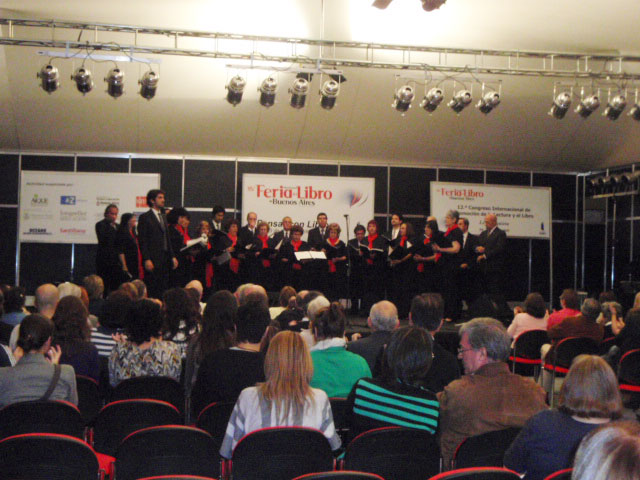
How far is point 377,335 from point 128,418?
1.87 m

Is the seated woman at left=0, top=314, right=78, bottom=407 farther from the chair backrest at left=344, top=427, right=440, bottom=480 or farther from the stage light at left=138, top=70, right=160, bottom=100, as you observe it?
the stage light at left=138, top=70, right=160, bottom=100

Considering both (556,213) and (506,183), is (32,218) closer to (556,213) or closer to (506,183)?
(506,183)

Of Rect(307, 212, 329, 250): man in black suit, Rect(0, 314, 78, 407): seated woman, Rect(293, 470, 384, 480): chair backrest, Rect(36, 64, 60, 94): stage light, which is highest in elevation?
Rect(36, 64, 60, 94): stage light

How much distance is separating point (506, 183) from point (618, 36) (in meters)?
3.78

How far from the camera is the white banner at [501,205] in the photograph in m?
12.1

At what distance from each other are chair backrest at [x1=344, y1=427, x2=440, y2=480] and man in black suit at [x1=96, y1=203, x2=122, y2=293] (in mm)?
7161

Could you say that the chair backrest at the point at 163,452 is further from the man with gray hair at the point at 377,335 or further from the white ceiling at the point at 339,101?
the white ceiling at the point at 339,101

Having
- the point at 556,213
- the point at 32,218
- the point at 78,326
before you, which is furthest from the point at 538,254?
the point at 78,326

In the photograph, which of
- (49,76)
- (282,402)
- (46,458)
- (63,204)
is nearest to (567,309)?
(282,402)

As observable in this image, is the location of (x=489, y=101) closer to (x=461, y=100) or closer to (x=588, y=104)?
(x=461, y=100)

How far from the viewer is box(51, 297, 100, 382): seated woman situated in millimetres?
4117

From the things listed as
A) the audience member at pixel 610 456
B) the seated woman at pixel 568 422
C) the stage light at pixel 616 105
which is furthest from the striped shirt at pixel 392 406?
the stage light at pixel 616 105

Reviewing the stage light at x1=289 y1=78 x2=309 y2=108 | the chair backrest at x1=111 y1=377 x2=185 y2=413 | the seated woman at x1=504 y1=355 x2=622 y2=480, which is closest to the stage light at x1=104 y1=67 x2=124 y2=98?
the stage light at x1=289 y1=78 x2=309 y2=108

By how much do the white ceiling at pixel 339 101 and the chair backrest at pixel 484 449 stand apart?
7.04m
